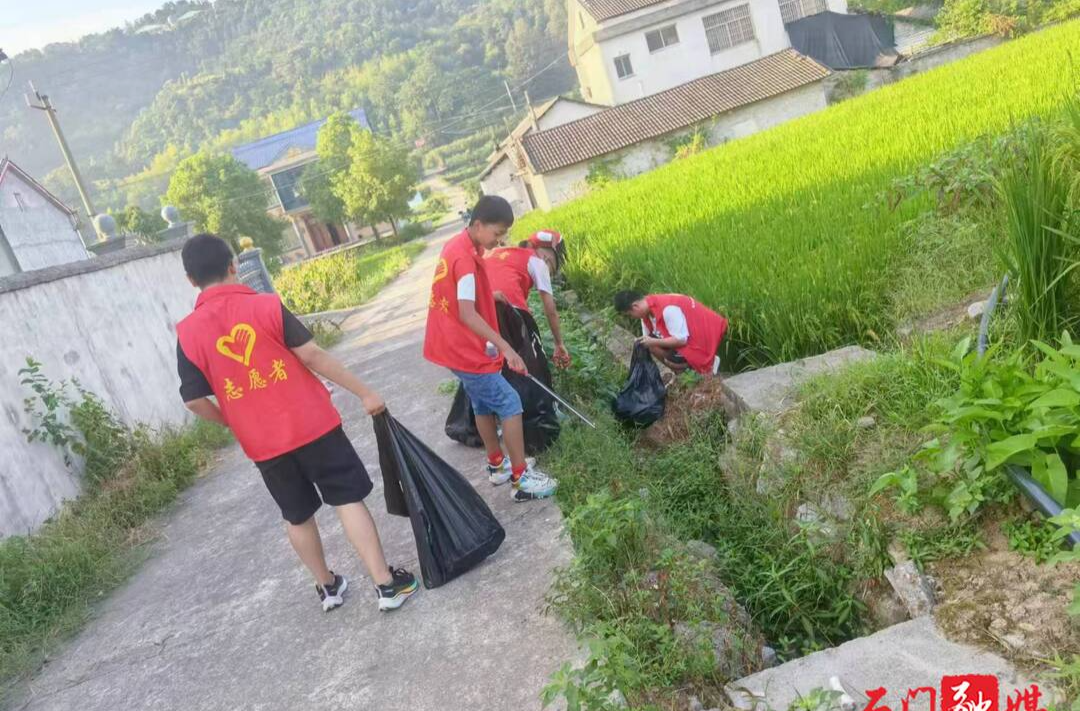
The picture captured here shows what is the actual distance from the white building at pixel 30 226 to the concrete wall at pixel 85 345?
430 inches

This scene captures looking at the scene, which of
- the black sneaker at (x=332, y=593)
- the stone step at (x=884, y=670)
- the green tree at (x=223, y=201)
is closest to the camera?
the stone step at (x=884, y=670)

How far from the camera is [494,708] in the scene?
2.37 meters

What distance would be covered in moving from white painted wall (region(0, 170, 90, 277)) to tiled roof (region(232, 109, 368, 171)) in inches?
1322

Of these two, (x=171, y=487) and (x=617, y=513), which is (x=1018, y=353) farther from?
(x=171, y=487)

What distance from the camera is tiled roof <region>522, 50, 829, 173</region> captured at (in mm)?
25234

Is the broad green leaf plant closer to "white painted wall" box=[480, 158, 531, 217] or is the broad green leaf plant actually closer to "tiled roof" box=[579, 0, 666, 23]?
"white painted wall" box=[480, 158, 531, 217]

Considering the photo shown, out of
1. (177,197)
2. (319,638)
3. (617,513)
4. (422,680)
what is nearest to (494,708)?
(422,680)

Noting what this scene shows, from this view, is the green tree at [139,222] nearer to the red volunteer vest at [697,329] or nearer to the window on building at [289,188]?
the window on building at [289,188]

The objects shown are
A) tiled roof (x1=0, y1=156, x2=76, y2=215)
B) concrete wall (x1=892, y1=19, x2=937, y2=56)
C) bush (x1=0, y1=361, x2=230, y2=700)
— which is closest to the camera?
bush (x1=0, y1=361, x2=230, y2=700)

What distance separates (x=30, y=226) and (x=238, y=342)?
19.5 meters

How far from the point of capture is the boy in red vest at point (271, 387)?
2.81 metres

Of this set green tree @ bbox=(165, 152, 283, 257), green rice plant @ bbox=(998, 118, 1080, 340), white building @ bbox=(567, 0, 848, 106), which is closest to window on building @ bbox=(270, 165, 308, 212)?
green tree @ bbox=(165, 152, 283, 257)

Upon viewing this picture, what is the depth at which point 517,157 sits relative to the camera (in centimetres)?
2928

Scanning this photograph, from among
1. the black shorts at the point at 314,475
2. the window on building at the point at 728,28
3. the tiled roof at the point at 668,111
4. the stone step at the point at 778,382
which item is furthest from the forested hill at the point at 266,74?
the black shorts at the point at 314,475
